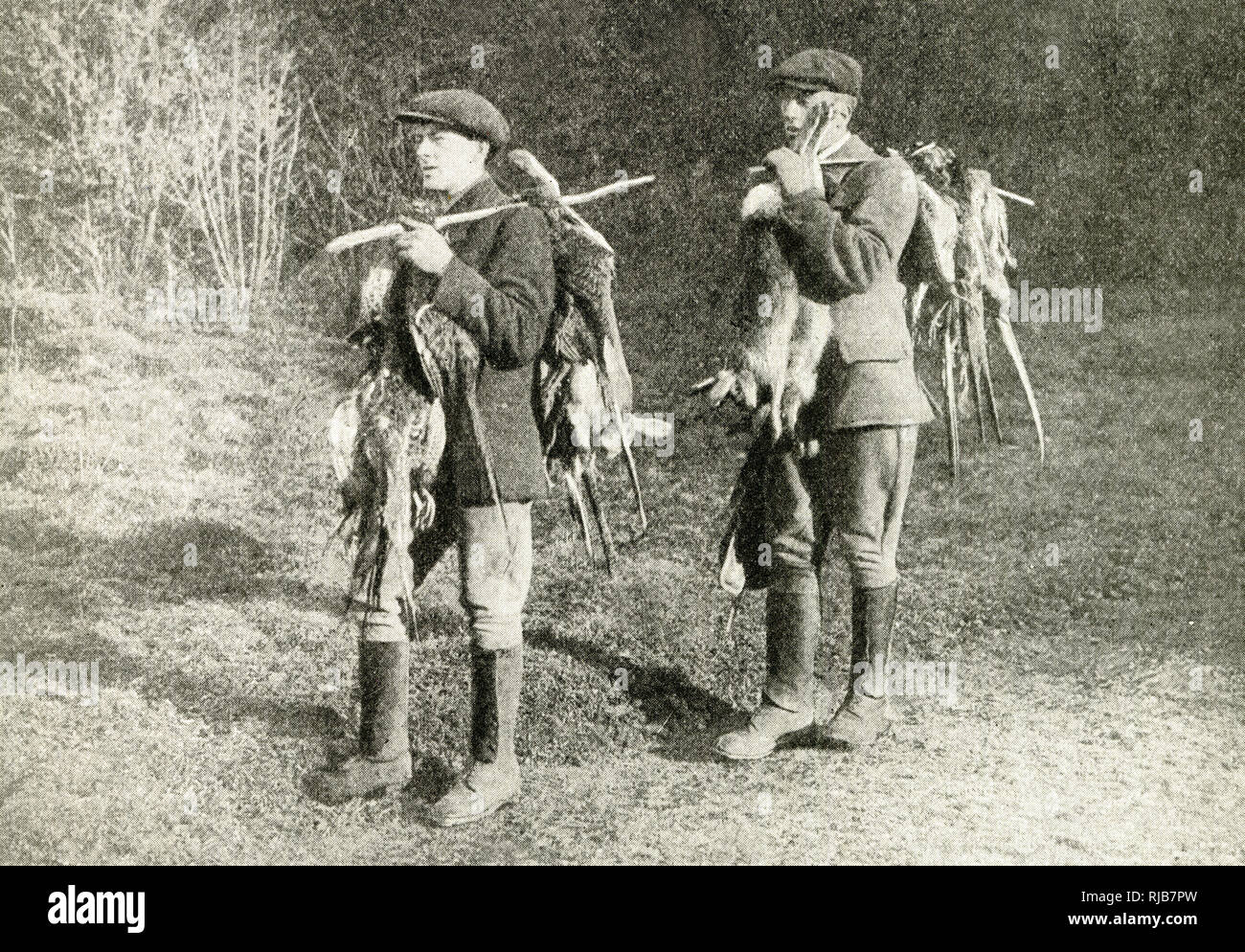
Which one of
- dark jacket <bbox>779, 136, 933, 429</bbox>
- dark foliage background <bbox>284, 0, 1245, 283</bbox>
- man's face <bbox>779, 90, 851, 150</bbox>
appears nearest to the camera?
dark jacket <bbox>779, 136, 933, 429</bbox>

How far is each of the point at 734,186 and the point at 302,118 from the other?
1.22 m

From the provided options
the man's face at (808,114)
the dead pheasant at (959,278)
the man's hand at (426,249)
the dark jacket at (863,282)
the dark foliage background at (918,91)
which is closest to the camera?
the man's hand at (426,249)

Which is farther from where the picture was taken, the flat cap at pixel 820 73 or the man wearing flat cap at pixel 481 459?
the flat cap at pixel 820 73

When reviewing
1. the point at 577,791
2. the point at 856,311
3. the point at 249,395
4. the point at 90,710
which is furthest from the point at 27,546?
the point at 856,311

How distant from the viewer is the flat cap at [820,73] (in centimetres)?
340

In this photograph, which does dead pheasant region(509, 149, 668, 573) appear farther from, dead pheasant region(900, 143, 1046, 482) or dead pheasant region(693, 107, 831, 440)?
dead pheasant region(900, 143, 1046, 482)

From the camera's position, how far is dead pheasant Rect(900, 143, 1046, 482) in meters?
3.53

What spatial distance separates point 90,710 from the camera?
12.0 feet

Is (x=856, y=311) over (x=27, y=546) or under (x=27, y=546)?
over

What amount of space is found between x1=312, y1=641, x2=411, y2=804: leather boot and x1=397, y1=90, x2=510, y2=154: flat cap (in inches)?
47.9

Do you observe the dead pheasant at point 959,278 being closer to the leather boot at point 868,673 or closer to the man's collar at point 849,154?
the man's collar at point 849,154

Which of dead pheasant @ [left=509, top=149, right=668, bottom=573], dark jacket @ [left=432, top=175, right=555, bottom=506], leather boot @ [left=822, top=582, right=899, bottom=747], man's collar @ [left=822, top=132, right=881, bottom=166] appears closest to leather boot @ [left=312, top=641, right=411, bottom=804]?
dark jacket @ [left=432, top=175, right=555, bottom=506]

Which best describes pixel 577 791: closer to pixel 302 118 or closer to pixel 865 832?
pixel 865 832

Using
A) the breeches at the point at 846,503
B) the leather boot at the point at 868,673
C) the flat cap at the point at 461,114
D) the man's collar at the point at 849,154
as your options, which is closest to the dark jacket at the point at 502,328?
the flat cap at the point at 461,114
